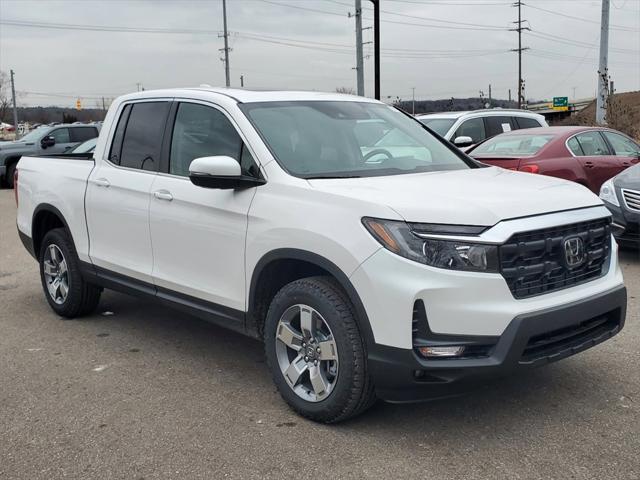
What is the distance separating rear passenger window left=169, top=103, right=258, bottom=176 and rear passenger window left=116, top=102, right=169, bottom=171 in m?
0.19

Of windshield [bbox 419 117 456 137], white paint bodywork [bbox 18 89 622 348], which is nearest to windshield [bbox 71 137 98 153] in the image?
white paint bodywork [bbox 18 89 622 348]

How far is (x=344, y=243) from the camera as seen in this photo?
3455 millimetres

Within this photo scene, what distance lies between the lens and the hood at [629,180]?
7.84 m

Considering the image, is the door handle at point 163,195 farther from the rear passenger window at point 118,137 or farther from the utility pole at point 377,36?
the utility pole at point 377,36

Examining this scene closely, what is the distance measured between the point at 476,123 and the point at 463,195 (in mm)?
8970

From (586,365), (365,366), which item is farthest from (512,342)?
(586,365)

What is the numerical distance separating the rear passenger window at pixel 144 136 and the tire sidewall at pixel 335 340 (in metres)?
1.65

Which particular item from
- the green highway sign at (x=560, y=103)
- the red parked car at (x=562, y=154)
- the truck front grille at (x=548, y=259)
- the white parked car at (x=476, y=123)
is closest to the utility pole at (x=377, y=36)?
the white parked car at (x=476, y=123)

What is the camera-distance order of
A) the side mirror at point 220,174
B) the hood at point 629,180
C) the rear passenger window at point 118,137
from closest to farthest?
the side mirror at point 220,174, the rear passenger window at point 118,137, the hood at point 629,180

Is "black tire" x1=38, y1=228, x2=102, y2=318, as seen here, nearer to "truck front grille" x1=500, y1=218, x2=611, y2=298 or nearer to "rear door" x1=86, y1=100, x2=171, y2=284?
"rear door" x1=86, y1=100, x2=171, y2=284

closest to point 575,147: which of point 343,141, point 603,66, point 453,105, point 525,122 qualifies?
point 525,122

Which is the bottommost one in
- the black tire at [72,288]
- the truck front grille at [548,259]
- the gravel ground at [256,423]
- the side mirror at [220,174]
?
the gravel ground at [256,423]

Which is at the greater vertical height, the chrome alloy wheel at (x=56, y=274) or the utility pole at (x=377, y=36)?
the utility pole at (x=377, y=36)

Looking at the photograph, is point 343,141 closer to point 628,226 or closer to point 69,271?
point 69,271
